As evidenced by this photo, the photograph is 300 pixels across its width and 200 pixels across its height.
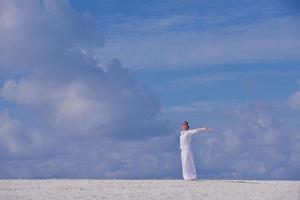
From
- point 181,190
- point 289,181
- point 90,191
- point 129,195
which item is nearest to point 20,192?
point 90,191

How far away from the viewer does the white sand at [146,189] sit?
87.3 ft

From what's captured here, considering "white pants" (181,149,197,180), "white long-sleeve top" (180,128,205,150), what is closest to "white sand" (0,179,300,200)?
"white pants" (181,149,197,180)

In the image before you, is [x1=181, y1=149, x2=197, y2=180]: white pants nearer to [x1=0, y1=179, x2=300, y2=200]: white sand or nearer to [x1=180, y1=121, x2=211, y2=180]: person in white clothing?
[x1=180, y1=121, x2=211, y2=180]: person in white clothing

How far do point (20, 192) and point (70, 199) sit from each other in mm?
3380

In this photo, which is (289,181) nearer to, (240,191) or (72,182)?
(240,191)

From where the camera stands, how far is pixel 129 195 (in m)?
26.9

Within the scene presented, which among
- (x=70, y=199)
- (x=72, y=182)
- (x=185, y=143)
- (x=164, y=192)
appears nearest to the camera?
(x=70, y=199)

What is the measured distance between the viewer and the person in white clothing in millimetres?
33500

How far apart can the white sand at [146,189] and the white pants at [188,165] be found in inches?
41.0

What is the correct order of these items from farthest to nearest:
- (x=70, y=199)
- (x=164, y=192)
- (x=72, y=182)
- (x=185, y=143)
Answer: (x=185, y=143), (x=72, y=182), (x=164, y=192), (x=70, y=199)

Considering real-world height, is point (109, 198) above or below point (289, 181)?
below

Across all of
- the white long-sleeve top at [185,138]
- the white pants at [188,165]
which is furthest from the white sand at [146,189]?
the white long-sleeve top at [185,138]

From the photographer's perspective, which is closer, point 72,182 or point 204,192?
point 204,192

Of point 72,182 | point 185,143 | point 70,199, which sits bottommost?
point 70,199
